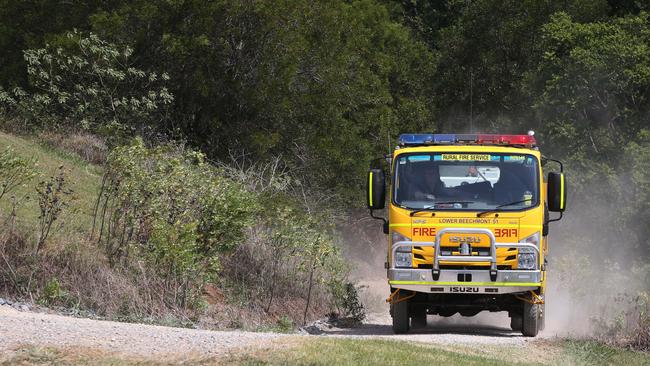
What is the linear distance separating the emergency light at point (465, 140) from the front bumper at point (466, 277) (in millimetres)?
1732

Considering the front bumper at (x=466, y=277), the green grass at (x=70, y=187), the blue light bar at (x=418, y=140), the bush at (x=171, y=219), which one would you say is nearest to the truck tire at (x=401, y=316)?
the front bumper at (x=466, y=277)

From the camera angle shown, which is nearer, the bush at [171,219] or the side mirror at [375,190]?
the side mirror at [375,190]

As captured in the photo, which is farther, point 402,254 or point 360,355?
point 402,254

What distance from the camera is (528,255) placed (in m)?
16.0

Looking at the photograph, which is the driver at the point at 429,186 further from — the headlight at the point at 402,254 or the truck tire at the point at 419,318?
the truck tire at the point at 419,318

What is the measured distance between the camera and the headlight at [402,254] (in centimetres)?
1612

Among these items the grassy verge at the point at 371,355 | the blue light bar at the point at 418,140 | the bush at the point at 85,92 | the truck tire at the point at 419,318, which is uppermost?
the bush at the point at 85,92

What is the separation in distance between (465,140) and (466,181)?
3.61 ft

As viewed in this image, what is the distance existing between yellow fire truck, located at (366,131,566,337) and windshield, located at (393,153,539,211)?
14mm

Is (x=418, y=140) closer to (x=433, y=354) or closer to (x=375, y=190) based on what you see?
(x=375, y=190)

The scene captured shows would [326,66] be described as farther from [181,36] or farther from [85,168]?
[85,168]

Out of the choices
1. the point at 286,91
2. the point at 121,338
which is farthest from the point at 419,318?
the point at 286,91

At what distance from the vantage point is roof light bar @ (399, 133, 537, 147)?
16969mm


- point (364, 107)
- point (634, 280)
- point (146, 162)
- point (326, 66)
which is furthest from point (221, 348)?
point (364, 107)
